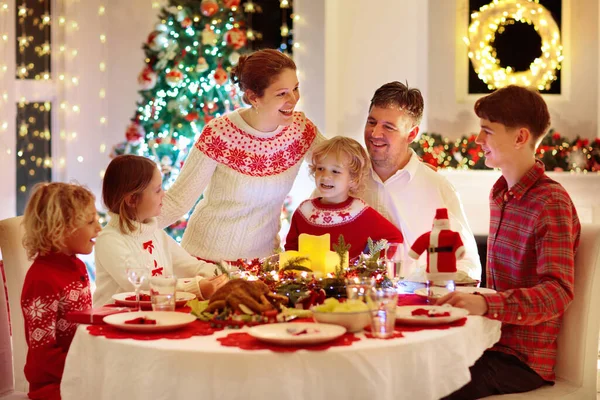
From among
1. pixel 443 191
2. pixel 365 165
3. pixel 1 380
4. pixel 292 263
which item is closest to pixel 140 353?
pixel 292 263

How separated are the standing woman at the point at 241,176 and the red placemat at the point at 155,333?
124 cm

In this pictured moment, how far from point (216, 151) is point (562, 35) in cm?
426

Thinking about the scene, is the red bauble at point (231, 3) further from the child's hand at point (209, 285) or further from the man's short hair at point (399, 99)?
the child's hand at point (209, 285)

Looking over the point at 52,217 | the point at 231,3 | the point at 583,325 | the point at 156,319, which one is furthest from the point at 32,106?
the point at 583,325

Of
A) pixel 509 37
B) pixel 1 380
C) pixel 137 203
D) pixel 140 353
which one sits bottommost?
pixel 1 380

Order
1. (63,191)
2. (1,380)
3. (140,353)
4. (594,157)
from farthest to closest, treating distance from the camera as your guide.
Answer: (594,157)
(1,380)
(63,191)
(140,353)

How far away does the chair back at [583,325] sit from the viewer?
8.41 ft

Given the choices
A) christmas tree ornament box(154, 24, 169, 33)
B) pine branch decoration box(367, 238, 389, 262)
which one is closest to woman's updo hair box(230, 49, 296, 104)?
pine branch decoration box(367, 238, 389, 262)

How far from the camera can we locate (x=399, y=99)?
3.26 meters

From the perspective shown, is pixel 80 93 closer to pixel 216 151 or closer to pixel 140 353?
pixel 216 151

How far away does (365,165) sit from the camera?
317 cm

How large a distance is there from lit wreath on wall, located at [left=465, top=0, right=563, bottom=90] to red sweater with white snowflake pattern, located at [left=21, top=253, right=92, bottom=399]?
486 cm

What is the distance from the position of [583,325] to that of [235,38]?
434cm

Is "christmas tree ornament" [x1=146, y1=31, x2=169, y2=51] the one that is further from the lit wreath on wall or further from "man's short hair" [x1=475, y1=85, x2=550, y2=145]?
"man's short hair" [x1=475, y1=85, x2=550, y2=145]
